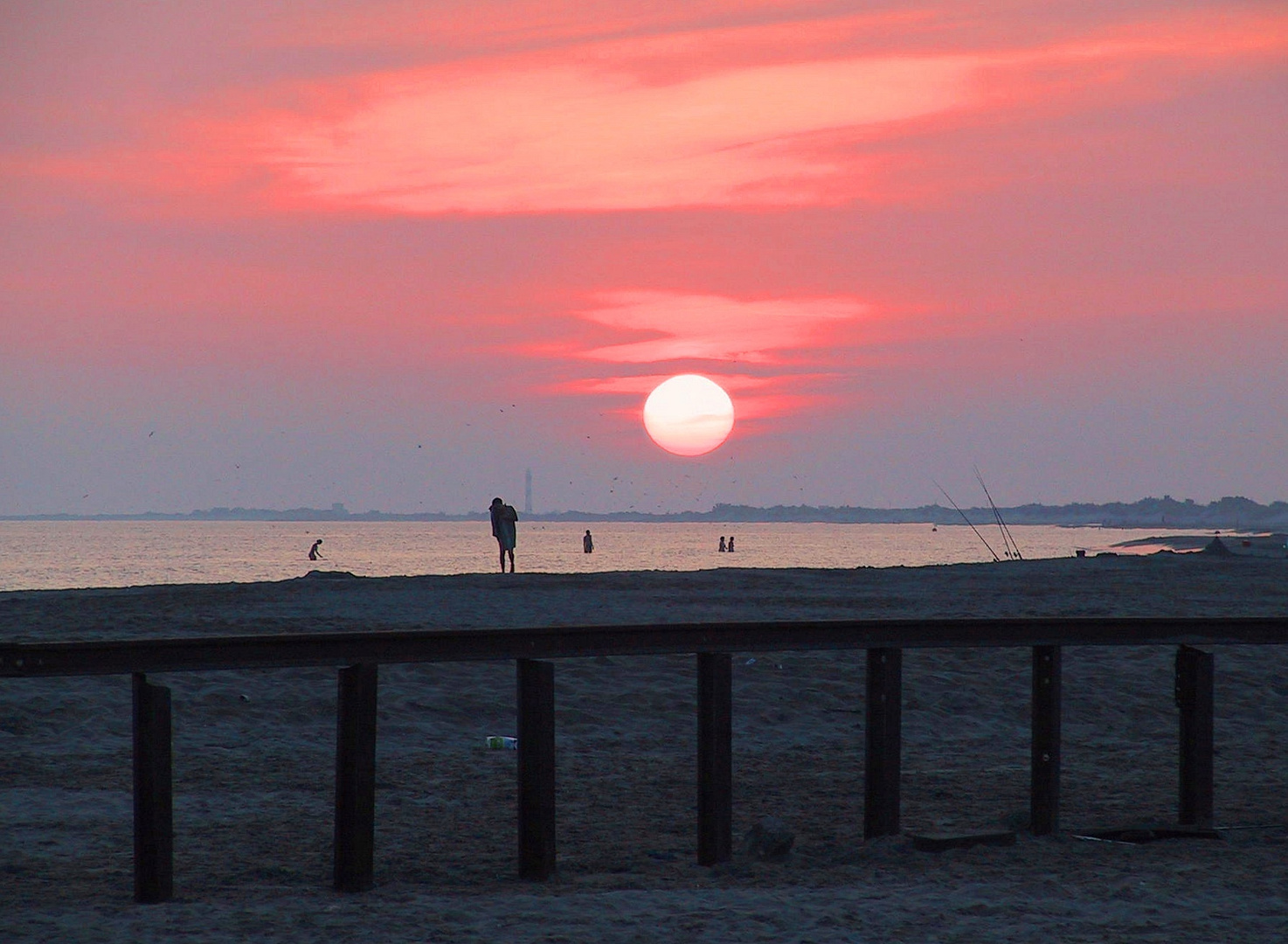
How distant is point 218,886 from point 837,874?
138 inches

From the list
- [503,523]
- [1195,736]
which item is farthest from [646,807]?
[503,523]

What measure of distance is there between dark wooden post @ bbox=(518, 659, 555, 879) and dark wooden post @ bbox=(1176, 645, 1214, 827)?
168 inches

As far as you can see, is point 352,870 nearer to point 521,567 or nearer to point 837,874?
point 837,874

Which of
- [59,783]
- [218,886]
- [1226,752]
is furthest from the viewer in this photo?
[1226,752]

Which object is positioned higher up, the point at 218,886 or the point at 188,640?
the point at 188,640

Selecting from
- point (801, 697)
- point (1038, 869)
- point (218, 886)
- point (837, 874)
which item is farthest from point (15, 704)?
point (1038, 869)

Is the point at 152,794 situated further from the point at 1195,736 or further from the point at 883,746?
the point at 1195,736

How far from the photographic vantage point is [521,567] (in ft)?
254

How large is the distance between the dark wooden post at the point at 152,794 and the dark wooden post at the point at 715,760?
304 cm

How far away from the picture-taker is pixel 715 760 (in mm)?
8469

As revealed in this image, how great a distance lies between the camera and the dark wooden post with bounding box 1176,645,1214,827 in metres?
9.30

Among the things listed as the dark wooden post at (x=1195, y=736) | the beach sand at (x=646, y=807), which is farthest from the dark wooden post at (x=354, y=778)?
the dark wooden post at (x=1195, y=736)

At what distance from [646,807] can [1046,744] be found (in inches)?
119

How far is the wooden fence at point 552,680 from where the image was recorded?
23.7 feet
